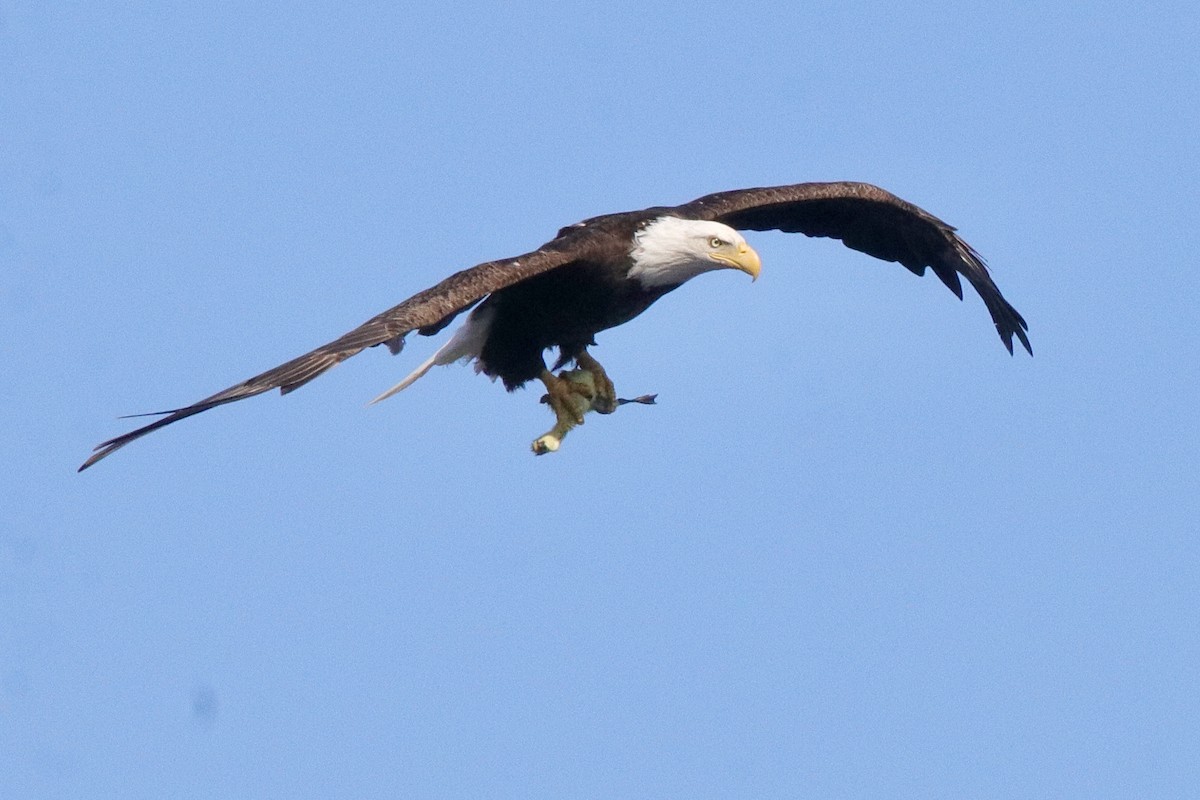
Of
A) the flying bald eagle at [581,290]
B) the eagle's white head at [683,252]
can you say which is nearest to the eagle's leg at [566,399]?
the flying bald eagle at [581,290]

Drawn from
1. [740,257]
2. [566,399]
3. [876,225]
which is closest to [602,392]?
[566,399]

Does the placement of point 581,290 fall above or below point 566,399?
above

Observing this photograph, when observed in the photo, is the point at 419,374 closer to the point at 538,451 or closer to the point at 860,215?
the point at 538,451

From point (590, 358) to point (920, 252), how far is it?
2.39 metres

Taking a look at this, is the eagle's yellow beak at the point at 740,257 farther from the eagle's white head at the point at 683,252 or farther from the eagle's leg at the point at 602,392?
the eagle's leg at the point at 602,392

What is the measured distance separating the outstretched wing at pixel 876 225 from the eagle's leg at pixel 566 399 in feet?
4.66

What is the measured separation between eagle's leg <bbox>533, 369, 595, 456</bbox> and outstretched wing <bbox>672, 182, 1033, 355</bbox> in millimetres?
1421

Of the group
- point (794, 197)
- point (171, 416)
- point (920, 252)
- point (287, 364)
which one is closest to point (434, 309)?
point (287, 364)

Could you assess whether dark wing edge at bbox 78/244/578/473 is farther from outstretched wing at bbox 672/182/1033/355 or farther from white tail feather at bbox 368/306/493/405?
outstretched wing at bbox 672/182/1033/355

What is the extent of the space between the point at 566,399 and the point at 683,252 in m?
0.93

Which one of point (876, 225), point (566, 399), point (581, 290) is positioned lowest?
point (566, 399)

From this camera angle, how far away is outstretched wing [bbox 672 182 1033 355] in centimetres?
1156

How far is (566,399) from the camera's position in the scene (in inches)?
412

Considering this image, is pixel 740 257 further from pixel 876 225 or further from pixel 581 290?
pixel 876 225
